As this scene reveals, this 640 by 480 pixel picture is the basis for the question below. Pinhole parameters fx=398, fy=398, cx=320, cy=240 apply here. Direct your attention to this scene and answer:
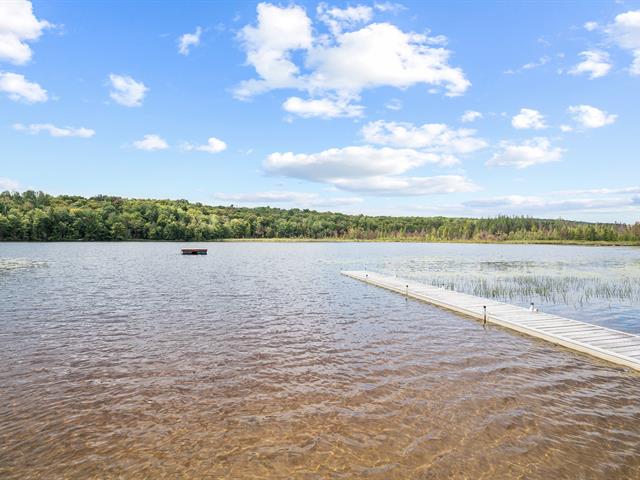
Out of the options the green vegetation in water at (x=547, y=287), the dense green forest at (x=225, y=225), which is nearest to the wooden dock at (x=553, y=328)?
the green vegetation in water at (x=547, y=287)

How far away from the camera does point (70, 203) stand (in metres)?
138

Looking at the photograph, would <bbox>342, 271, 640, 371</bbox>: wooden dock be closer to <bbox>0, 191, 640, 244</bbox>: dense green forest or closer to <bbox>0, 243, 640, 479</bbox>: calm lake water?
<bbox>0, 243, 640, 479</bbox>: calm lake water

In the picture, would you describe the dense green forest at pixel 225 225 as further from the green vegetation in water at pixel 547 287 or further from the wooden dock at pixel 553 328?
the wooden dock at pixel 553 328

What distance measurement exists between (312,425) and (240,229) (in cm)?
13231

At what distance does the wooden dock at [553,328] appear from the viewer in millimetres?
11086

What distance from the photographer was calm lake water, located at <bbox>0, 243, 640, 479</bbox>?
19.9ft

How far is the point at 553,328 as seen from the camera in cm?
1352

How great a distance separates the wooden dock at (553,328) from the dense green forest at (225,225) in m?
99.5

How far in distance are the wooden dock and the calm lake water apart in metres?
0.49

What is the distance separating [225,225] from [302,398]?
12697 cm

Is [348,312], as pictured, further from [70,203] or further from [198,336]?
[70,203]

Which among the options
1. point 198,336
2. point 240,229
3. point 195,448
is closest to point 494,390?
point 195,448

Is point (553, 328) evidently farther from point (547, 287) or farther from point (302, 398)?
point (547, 287)

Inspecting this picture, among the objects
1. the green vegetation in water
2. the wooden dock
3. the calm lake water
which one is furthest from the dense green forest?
the calm lake water
